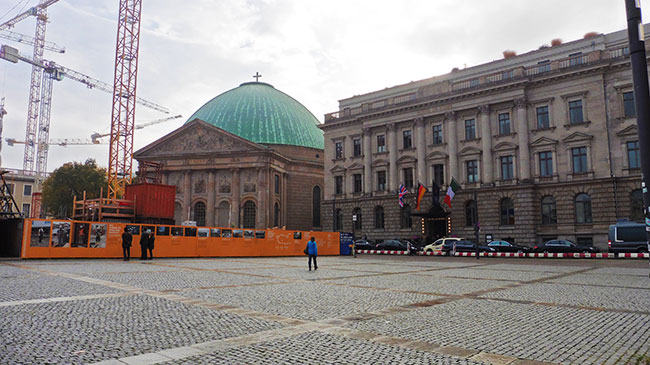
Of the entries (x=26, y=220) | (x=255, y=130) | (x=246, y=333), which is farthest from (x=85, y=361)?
(x=255, y=130)

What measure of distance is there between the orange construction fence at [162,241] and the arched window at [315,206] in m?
33.6

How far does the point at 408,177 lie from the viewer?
169ft

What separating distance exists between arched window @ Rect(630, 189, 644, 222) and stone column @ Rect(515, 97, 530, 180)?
28.2 ft

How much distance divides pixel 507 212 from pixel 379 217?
45.9ft

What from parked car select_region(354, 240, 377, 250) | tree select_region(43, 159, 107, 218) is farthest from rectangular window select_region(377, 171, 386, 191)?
tree select_region(43, 159, 107, 218)

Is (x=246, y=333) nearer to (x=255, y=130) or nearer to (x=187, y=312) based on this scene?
(x=187, y=312)

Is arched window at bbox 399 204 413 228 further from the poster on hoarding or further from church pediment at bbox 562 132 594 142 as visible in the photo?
the poster on hoarding

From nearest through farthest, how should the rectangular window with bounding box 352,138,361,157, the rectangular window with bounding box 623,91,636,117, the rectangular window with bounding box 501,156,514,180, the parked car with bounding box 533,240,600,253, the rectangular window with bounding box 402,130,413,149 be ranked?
the parked car with bounding box 533,240,600,253 < the rectangular window with bounding box 623,91,636,117 < the rectangular window with bounding box 501,156,514,180 < the rectangular window with bounding box 402,130,413,149 < the rectangular window with bounding box 352,138,361,157

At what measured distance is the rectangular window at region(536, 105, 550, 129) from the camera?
4378cm

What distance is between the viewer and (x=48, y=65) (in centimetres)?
9656

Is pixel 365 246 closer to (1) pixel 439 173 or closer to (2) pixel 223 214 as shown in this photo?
(1) pixel 439 173

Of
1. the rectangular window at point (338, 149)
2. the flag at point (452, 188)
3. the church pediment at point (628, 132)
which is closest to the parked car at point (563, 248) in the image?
the flag at point (452, 188)

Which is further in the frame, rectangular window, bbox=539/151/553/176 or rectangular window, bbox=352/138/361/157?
rectangular window, bbox=352/138/361/157

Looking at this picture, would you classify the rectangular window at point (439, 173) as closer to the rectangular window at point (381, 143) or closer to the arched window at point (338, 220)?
the rectangular window at point (381, 143)
